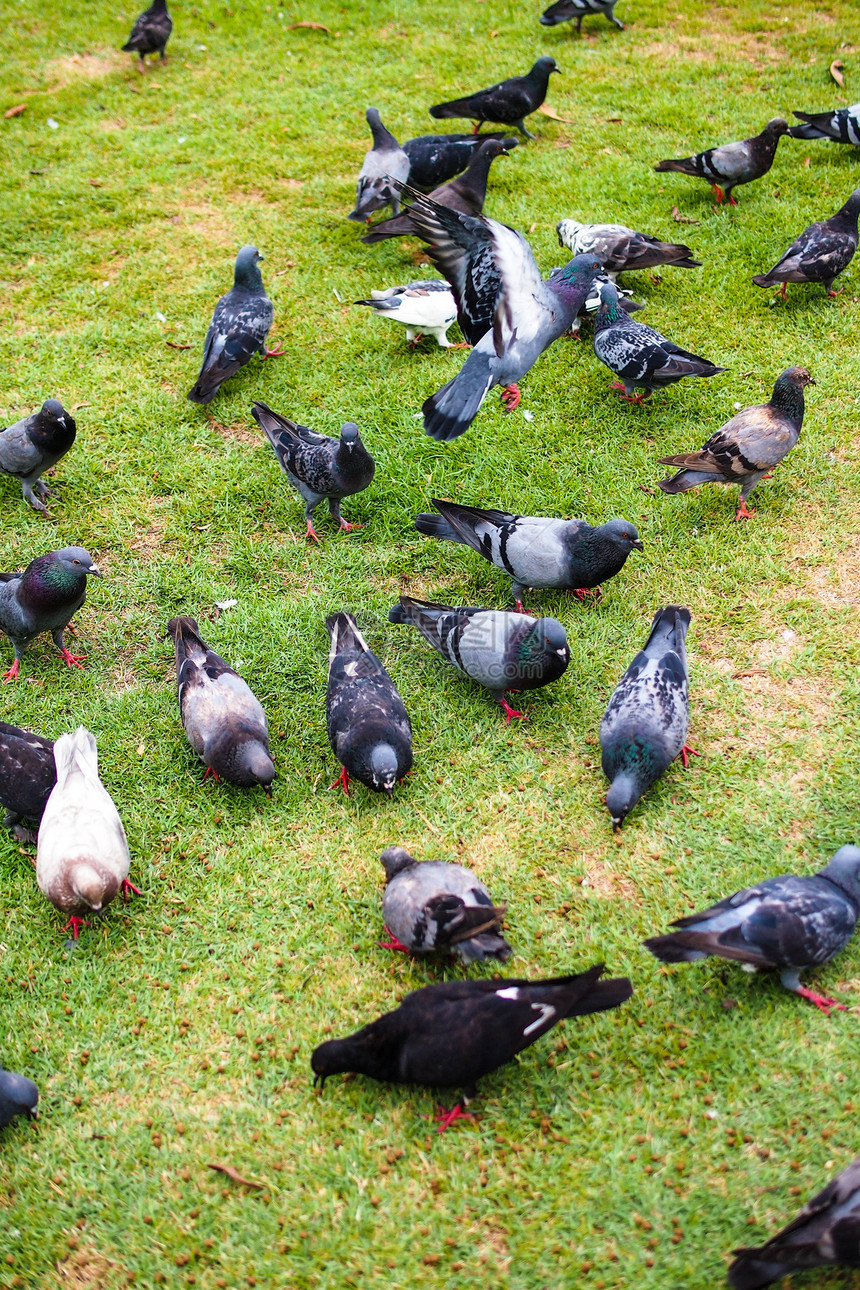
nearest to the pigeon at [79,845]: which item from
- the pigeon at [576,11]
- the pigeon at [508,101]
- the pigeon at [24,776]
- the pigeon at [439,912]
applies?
the pigeon at [24,776]

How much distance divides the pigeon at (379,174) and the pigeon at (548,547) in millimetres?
4381

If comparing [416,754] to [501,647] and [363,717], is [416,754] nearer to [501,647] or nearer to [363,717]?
[363,717]

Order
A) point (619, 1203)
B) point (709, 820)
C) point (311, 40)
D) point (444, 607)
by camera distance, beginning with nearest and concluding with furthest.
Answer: point (619, 1203), point (709, 820), point (444, 607), point (311, 40)

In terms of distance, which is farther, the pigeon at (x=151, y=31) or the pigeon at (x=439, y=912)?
the pigeon at (x=151, y=31)

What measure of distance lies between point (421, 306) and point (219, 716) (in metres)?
3.91

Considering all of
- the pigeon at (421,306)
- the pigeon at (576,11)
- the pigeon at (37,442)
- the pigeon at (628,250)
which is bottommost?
the pigeon at (37,442)

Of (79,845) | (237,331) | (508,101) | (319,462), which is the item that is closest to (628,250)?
(237,331)

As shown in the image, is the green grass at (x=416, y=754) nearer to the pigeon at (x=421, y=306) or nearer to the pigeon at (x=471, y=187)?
the pigeon at (x=421, y=306)

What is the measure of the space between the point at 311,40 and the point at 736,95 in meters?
5.49

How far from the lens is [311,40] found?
12039mm

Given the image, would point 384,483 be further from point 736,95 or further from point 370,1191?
point 736,95

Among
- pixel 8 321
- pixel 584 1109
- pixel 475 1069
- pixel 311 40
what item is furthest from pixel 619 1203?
pixel 311 40

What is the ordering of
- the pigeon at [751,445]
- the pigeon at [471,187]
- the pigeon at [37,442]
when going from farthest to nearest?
the pigeon at [471,187], the pigeon at [37,442], the pigeon at [751,445]

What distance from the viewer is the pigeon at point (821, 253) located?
723 cm
